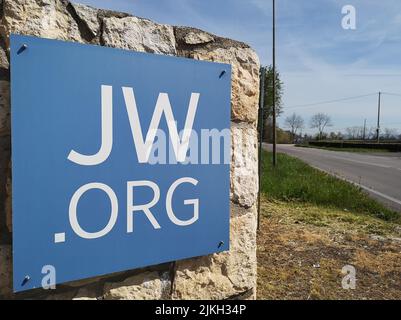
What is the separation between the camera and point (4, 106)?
146 centimetres

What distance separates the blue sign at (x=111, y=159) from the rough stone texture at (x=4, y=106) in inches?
3.8

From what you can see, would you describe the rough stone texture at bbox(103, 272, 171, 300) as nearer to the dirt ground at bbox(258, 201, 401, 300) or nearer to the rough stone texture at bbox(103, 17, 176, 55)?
the rough stone texture at bbox(103, 17, 176, 55)

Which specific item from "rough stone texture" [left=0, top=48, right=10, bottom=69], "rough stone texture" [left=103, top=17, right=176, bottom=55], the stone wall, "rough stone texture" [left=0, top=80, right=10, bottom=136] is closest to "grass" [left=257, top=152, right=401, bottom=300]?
the stone wall

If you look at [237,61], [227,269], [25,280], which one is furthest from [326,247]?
[25,280]

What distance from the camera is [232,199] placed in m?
2.01

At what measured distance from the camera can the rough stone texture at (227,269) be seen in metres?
1.91

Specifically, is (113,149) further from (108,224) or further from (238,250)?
(238,250)

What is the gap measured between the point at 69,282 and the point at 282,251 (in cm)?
271

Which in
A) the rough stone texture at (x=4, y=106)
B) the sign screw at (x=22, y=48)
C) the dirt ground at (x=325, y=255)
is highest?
the sign screw at (x=22, y=48)

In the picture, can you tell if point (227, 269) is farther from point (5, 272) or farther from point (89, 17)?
point (89, 17)

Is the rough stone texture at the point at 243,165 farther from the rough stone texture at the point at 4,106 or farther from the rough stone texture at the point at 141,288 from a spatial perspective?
the rough stone texture at the point at 4,106

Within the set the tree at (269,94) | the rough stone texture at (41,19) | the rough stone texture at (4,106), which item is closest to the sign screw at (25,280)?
the rough stone texture at (4,106)

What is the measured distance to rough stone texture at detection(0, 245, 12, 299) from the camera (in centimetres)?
150
